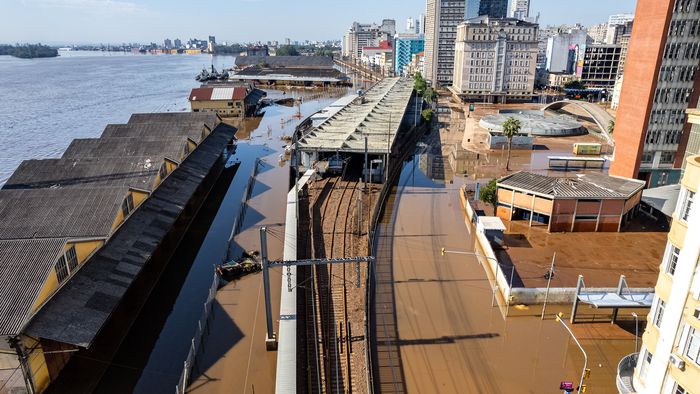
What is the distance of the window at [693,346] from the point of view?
43.9 ft

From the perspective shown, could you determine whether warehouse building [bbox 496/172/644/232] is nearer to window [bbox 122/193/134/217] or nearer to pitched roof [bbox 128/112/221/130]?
window [bbox 122/193/134/217]

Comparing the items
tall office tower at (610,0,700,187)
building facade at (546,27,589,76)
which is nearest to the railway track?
tall office tower at (610,0,700,187)

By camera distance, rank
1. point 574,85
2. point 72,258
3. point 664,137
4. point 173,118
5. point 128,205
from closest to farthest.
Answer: point 72,258, point 128,205, point 664,137, point 173,118, point 574,85

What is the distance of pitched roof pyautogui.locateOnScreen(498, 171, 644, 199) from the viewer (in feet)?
120

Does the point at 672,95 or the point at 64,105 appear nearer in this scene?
the point at 672,95

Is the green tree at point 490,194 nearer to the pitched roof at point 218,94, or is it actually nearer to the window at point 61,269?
the window at point 61,269

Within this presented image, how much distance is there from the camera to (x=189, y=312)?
93.7ft

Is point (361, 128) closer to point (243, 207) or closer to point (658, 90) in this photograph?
point (243, 207)

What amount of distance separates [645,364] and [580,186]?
79.4 ft

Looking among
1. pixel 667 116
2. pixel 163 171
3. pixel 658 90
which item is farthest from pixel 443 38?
pixel 163 171

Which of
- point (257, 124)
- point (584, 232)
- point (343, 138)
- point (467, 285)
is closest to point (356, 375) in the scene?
point (467, 285)

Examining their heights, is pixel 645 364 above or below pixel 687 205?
below

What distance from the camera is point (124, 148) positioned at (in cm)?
4494

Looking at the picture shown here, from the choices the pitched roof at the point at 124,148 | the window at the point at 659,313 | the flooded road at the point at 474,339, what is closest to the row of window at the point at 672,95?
the flooded road at the point at 474,339
